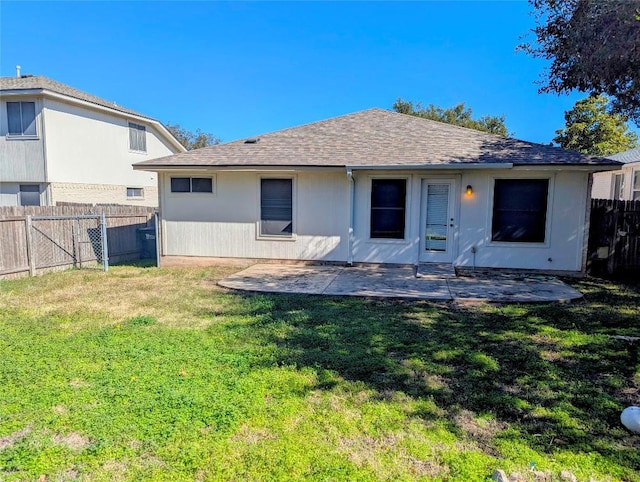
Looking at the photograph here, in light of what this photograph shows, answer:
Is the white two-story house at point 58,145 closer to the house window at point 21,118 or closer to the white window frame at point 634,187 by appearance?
the house window at point 21,118

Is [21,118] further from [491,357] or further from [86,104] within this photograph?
[491,357]

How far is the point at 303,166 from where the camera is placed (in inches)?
364

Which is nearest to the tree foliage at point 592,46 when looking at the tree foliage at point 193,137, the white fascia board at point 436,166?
the white fascia board at point 436,166

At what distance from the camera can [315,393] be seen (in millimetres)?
3389

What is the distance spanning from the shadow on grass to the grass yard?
0.02 m

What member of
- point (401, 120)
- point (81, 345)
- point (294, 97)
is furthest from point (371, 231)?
point (294, 97)

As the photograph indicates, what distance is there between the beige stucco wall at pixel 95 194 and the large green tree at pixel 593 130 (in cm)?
2673

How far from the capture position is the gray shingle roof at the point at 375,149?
8.85 metres

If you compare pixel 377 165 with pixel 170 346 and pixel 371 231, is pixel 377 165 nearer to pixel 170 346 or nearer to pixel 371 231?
pixel 371 231

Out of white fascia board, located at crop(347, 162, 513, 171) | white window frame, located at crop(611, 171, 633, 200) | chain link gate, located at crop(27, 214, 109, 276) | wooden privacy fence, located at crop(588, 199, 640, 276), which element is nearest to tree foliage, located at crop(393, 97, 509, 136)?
white window frame, located at crop(611, 171, 633, 200)

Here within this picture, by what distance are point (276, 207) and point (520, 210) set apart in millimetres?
5854

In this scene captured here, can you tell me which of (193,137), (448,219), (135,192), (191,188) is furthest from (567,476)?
(193,137)

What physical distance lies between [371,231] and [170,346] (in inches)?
243

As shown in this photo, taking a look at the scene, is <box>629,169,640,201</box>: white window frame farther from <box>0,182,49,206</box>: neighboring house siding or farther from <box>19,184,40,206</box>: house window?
<box>19,184,40,206</box>: house window
